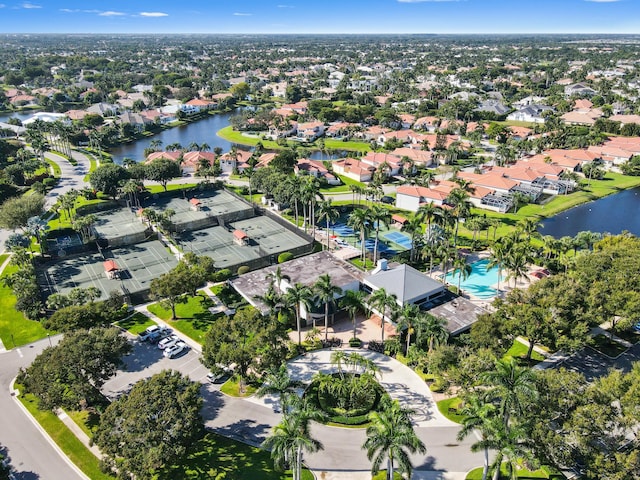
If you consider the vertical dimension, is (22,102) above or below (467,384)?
above

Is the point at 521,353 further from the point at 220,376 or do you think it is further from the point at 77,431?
the point at 77,431

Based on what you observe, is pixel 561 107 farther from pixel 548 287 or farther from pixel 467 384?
pixel 467 384

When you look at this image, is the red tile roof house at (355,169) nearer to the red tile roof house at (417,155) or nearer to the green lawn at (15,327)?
the red tile roof house at (417,155)

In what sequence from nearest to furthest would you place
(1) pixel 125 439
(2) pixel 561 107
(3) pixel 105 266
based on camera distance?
(1) pixel 125 439
(3) pixel 105 266
(2) pixel 561 107

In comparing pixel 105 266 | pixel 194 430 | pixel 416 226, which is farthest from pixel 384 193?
pixel 194 430

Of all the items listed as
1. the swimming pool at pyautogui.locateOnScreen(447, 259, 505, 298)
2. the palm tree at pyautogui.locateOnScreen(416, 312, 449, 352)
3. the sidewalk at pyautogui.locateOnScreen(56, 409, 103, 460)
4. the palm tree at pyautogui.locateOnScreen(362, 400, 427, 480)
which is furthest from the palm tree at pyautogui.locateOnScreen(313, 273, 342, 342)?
the sidewalk at pyautogui.locateOnScreen(56, 409, 103, 460)

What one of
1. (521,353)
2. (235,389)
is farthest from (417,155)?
(235,389)
